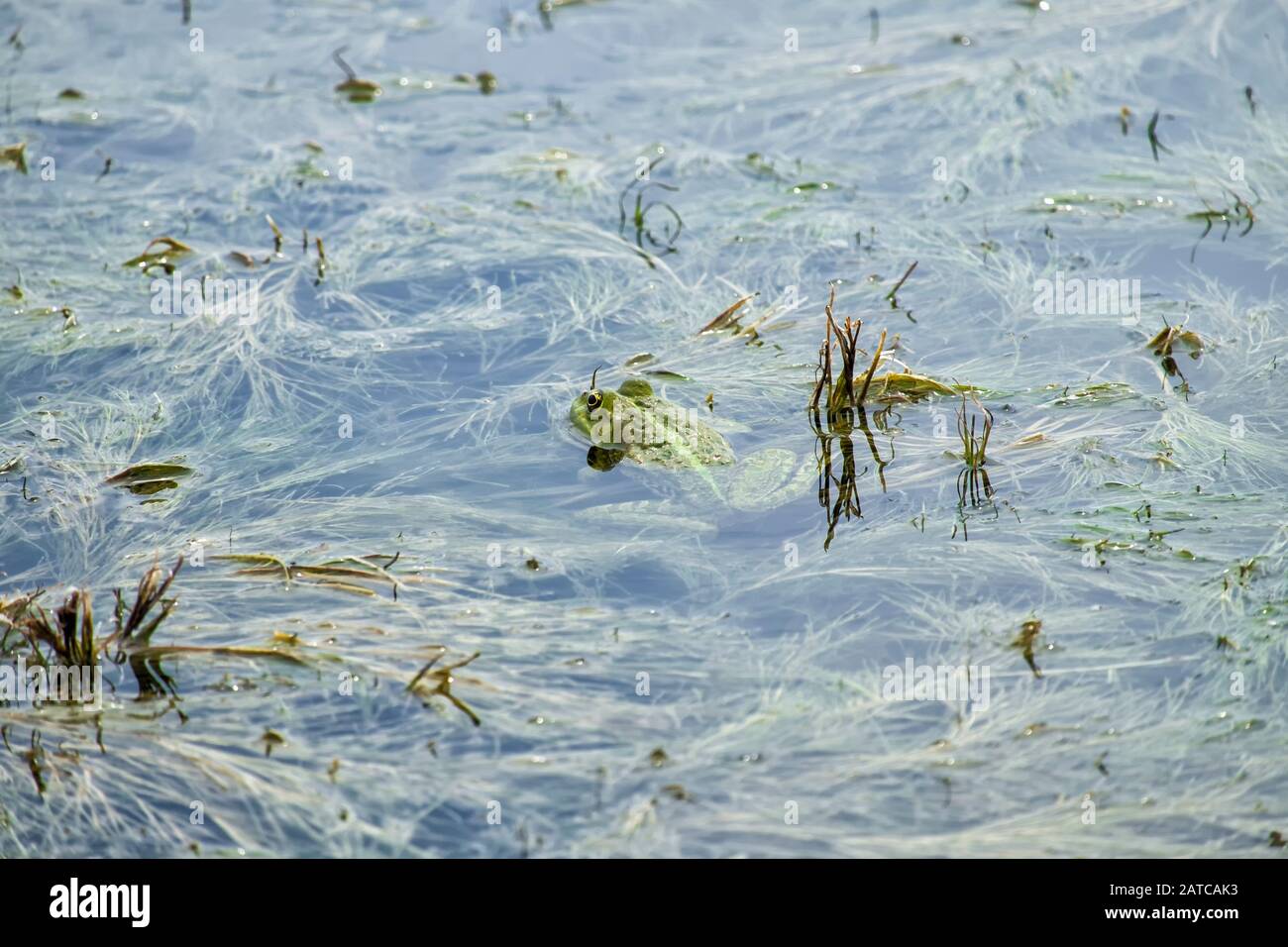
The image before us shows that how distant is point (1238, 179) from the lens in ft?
18.2

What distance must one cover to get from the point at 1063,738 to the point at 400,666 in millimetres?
1666

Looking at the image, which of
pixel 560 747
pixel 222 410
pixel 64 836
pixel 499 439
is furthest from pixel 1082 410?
pixel 64 836

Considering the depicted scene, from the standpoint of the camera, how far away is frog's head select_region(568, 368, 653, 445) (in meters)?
4.09

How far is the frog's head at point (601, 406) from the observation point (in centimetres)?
409

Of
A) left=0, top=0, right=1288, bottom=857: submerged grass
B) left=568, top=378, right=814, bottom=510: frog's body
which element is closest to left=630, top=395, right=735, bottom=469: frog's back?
left=568, top=378, right=814, bottom=510: frog's body

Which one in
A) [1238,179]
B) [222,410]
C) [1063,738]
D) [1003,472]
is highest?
[1238,179]

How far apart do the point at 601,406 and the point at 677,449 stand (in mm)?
Answer: 292

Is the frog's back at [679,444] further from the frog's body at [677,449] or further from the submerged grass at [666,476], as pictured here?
the submerged grass at [666,476]

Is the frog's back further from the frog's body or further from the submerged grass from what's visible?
the submerged grass

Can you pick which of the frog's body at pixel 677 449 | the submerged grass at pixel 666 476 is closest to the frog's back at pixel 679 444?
the frog's body at pixel 677 449

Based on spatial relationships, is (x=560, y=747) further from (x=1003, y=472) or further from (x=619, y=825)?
(x=1003, y=472)

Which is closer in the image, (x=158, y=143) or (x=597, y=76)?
(x=158, y=143)

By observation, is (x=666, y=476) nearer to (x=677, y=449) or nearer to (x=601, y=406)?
(x=677, y=449)

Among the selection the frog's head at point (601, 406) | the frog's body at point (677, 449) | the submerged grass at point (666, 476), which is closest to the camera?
the submerged grass at point (666, 476)
